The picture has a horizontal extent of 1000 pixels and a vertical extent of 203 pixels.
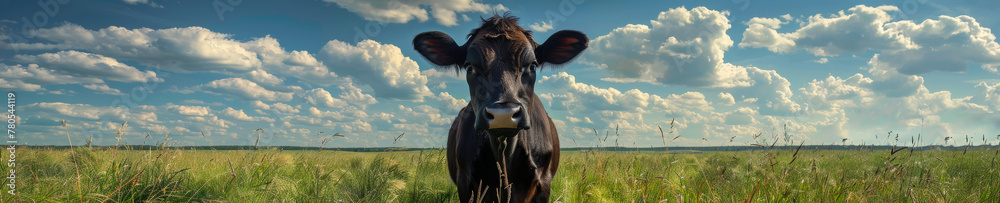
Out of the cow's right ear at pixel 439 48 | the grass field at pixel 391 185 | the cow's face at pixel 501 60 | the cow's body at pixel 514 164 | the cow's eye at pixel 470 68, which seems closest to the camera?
the cow's face at pixel 501 60

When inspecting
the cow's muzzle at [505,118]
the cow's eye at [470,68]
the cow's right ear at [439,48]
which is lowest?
the cow's muzzle at [505,118]

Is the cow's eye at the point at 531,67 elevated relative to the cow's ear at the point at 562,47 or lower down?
lower down

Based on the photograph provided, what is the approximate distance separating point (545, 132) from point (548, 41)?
110 centimetres

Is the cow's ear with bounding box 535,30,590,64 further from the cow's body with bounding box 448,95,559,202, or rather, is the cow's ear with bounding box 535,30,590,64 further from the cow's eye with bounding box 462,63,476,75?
the cow's eye with bounding box 462,63,476,75

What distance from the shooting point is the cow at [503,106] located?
4.17 metres

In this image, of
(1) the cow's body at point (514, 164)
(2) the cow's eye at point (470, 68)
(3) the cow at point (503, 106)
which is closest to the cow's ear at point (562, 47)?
(3) the cow at point (503, 106)

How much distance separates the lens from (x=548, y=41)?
574 centimetres

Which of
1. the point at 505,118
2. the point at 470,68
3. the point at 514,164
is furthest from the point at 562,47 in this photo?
the point at 505,118

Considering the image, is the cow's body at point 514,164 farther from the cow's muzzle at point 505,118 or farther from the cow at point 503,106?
the cow's muzzle at point 505,118

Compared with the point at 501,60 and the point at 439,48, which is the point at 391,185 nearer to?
Answer: the point at 501,60

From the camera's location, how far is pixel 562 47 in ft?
19.1

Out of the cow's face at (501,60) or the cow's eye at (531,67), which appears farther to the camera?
the cow's eye at (531,67)

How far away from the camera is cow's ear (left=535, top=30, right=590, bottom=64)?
18.7 feet

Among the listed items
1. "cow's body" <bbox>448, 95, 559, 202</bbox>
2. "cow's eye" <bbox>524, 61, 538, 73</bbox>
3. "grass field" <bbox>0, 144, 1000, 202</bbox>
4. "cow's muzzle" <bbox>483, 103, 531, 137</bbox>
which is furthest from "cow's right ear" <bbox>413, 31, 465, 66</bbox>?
"cow's muzzle" <bbox>483, 103, 531, 137</bbox>
